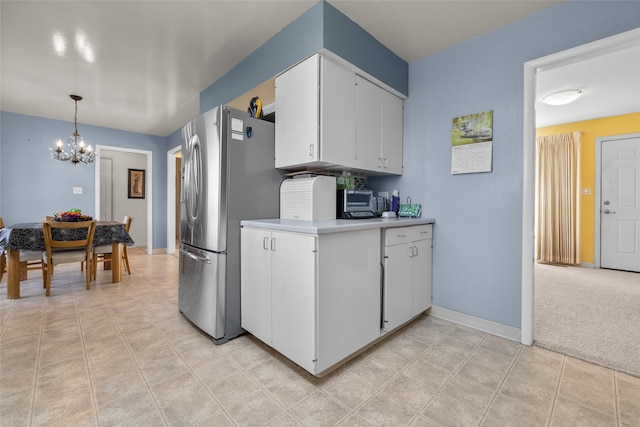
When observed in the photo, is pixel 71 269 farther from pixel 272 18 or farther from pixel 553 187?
pixel 553 187

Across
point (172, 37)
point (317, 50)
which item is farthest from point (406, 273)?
point (172, 37)

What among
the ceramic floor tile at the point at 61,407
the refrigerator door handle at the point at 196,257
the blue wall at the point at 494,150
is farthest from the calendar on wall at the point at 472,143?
the ceramic floor tile at the point at 61,407

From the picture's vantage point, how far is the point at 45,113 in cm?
466

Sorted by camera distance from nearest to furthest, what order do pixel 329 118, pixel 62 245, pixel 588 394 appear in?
pixel 588 394
pixel 329 118
pixel 62 245

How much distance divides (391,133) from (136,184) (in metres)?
6.60

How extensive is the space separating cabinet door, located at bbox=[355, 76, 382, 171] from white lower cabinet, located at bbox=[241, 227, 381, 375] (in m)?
0.78

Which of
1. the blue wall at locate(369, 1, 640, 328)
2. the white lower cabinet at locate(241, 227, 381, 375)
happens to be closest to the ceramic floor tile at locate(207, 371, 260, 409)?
the white lower cabinet at locate(241, 227, 381, 375)

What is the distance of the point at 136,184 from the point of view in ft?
22.4

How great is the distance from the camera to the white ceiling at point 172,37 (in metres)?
2.12

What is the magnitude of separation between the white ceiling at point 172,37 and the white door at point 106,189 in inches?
105

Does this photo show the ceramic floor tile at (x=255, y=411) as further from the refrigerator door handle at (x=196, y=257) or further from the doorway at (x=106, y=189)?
the doorway at (x=106, y=189)

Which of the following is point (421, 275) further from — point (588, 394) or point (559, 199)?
point (559, 199)

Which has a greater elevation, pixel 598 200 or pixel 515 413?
pixel 598 200

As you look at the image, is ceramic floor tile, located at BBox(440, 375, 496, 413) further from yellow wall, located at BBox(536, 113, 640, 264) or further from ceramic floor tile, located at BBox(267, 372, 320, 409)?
yellow wall, located at BBox(536, 113, 640, 264)
